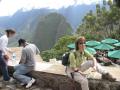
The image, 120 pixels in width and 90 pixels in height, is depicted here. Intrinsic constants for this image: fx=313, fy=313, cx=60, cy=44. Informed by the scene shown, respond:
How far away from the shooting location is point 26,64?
688cm

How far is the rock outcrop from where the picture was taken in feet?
20.4

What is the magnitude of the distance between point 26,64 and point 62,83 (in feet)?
3.00

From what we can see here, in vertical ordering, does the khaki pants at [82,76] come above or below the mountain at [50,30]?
above

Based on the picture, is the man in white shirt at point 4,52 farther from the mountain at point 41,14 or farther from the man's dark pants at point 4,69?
the mountain at point 41,14

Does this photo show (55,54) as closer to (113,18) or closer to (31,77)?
(113,18)

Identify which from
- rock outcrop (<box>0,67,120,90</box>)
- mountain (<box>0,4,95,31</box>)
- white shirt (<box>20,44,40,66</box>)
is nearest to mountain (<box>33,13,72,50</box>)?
mountain (<box>0,4,95,31</box>)

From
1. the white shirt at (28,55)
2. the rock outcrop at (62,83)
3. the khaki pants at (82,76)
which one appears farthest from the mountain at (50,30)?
the khaki pants at (82,76)

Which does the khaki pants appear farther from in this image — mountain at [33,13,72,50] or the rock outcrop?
mountain at [33,13,72,50]

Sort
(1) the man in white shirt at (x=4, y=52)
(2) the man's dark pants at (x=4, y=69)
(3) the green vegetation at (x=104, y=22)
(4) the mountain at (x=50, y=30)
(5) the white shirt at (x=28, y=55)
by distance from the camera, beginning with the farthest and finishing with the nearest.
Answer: (4) the mountain at (x=50, y=30)
(3) the green vegetation at (x=104, y=22)
(2) the man's dark pants at (x=4, y=69)
(1) the man in white shirt at (x=4, y=52)
(5) the white shirt at (x=28, y=55)

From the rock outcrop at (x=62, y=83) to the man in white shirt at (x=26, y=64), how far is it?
0.18 m

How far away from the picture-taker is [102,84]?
6.26 meters

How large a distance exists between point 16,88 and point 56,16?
3083 inches

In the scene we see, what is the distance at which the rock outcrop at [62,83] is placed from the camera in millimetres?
6207

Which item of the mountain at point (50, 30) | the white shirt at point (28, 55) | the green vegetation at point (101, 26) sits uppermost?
the white shirt at point (28, 55)
